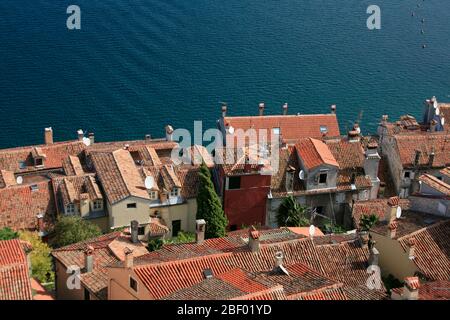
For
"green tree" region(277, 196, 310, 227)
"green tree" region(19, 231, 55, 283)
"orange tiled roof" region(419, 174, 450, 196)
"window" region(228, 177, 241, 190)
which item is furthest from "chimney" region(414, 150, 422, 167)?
"green tree" region(19, 231, 55, 283)

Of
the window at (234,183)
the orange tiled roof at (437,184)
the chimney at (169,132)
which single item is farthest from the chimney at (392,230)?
the chimney at (169,132)

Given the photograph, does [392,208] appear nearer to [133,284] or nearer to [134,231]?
[134,231]

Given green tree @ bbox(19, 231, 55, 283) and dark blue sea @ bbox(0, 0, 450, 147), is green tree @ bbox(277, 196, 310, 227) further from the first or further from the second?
dark blue sea @ bbox(0, 0, 450, 147)

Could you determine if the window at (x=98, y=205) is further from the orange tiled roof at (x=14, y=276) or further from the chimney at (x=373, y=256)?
the chimney at (x=373, y=256)

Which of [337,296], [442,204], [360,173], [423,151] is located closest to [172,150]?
[360,173]

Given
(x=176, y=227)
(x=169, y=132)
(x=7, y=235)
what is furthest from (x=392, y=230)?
(x=169, y=132)

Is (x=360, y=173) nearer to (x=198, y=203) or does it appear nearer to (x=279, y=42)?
(x=198, y=203)
